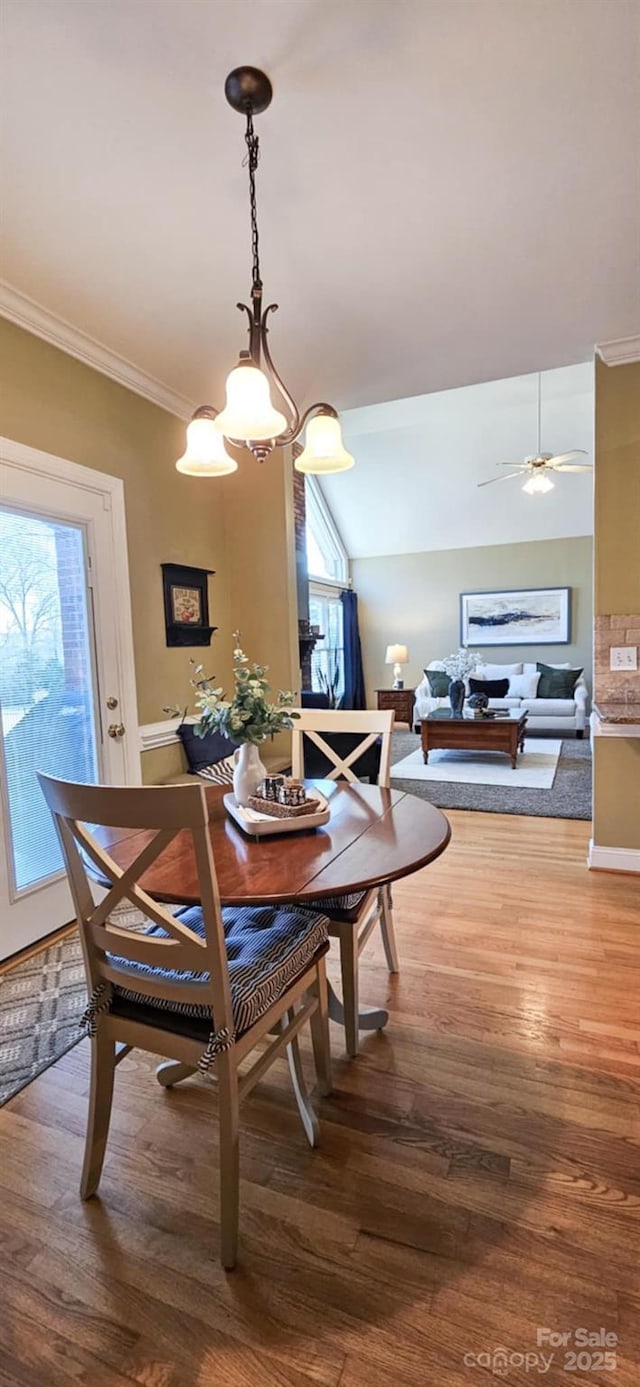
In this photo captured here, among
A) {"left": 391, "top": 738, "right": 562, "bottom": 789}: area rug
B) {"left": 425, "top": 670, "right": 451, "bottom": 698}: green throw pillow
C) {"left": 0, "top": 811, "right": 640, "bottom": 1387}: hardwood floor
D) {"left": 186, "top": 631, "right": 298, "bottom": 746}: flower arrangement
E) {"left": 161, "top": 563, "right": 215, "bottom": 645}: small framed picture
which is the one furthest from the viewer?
{"left": 425, "top": 670, "right": 451, "bottom": 698}: green throw pillow

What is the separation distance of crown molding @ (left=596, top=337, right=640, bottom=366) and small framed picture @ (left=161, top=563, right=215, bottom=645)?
235 cm

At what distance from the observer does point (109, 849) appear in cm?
151

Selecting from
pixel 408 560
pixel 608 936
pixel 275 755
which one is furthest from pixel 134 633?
pixel 408 560

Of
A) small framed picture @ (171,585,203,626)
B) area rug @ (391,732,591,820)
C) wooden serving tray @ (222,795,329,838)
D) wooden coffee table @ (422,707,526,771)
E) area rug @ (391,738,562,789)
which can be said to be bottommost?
area rug @ (391,732,591,820)

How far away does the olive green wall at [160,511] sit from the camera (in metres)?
2.43

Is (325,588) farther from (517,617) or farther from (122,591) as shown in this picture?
(122,591)

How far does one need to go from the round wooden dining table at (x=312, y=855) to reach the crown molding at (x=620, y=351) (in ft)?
8.07

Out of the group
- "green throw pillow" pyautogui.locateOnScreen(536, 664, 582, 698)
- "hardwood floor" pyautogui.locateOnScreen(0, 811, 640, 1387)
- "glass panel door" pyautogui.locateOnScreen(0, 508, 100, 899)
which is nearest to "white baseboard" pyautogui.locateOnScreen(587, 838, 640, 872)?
"hardwood floor" pyautogui.locateOnScreen(0, 811, 640, 1387)

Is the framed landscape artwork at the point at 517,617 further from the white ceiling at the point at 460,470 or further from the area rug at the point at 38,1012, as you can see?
the area rug at the point at 38,1012

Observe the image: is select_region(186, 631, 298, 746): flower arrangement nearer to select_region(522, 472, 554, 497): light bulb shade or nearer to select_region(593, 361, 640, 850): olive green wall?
select_region(593, 361, 640, 850): olive green wall

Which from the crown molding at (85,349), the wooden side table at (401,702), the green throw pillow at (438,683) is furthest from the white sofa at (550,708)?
the crown molding at (85,349)

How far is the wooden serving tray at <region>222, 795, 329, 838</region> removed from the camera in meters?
1.52

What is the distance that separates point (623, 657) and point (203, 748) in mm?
2296

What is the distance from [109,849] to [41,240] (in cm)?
201
